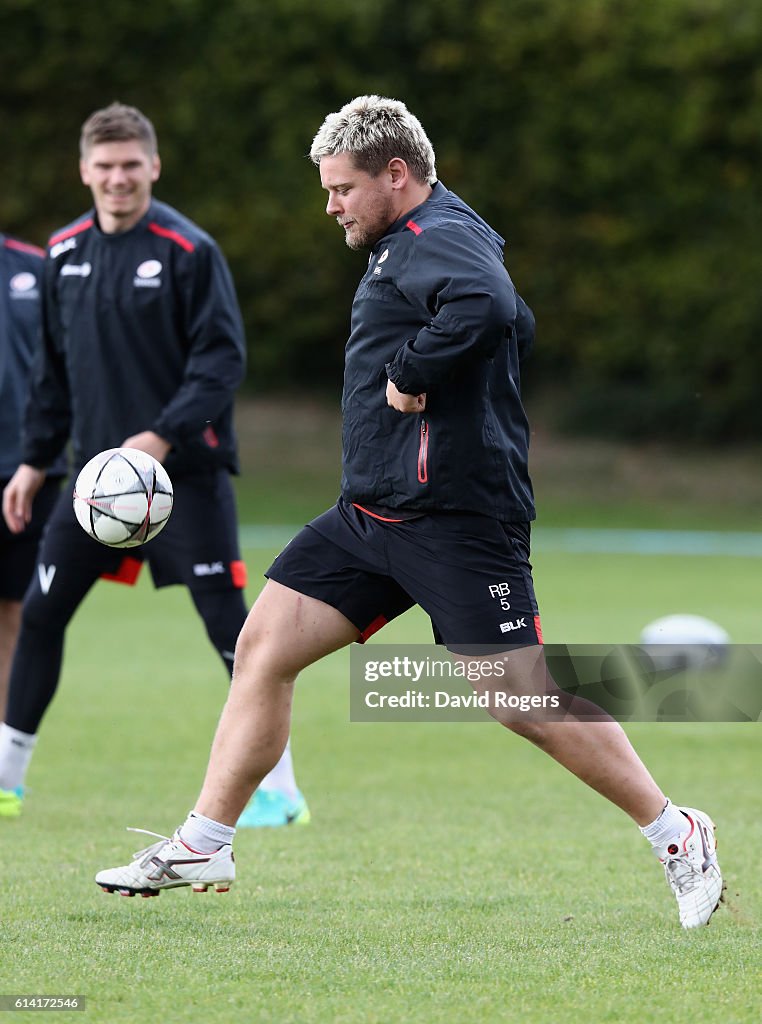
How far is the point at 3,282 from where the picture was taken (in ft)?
24.9

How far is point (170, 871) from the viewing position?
15.6ft

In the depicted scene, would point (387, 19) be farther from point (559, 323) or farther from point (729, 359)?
point (729, 359)

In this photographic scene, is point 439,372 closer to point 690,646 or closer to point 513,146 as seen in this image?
point 690,646

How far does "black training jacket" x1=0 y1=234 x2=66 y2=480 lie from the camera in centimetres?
762

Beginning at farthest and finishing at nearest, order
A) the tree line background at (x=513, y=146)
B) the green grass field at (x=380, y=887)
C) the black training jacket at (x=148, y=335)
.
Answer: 1. the tree line background at (x=513, y=146)
2. the black training jacket at (x=148, y=335)
3. the green grass field at (x=380, y=887)

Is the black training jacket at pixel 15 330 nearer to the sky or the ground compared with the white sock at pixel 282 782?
nearer to the sky

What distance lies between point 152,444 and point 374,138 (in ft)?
6.50

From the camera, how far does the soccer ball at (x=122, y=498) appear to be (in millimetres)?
5273

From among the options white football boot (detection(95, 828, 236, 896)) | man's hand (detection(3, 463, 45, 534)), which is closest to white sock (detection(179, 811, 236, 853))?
white football boot (detection(95, 828, 236, 896))

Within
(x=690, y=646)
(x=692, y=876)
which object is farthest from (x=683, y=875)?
(x=690, y=646)

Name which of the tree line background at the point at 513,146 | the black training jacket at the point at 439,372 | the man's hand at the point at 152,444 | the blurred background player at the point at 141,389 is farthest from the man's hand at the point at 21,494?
the tree line background at the point at 513,146

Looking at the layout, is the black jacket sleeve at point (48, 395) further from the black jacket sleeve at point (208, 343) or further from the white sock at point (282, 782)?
the white sock at point (282, 782)

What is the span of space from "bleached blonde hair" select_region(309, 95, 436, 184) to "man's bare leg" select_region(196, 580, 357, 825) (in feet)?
4.13

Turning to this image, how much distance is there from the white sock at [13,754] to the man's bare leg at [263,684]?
6.27ft
